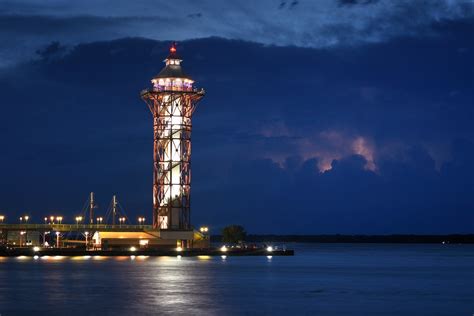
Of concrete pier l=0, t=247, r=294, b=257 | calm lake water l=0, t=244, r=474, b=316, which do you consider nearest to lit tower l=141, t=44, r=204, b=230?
concrete pier l=0, t=247, r=294, b=257

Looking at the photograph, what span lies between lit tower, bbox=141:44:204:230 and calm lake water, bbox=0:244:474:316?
32.8m

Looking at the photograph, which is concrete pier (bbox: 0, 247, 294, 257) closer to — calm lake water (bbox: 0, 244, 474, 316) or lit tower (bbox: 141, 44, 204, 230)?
lit tower (bbox: 141, 44, 204, 230)

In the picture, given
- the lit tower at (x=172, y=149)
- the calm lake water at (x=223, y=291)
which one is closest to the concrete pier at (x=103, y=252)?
the lit tower at (x=172, y=149)

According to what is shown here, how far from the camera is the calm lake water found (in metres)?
71.9

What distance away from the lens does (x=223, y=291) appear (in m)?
88.0

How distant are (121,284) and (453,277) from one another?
44.3 m

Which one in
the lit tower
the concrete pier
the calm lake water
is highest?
the lit tower

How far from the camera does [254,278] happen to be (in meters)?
107

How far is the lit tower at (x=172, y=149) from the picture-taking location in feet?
512

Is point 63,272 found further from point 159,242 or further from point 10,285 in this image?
point 159,242

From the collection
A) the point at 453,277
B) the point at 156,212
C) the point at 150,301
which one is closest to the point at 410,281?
the point at 453,277

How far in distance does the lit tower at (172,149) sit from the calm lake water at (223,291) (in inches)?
1292

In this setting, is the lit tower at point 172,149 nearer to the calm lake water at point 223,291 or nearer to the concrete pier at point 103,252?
the concrete pier at point 103,252

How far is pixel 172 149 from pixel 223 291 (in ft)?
229
